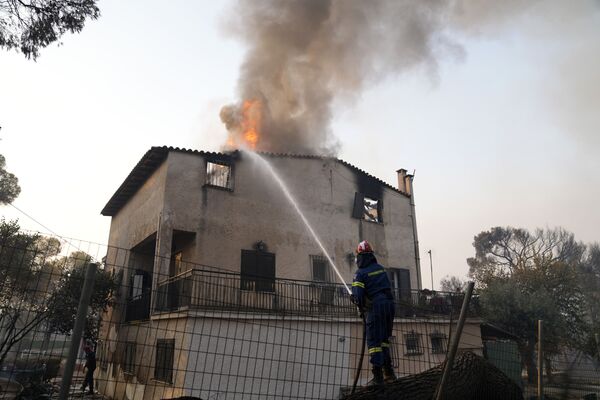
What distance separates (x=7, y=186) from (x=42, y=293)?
30.1 metres

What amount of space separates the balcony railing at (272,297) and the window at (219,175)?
377 centimetres

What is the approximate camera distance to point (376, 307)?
539 cm

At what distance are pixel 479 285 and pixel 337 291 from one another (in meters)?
20.4

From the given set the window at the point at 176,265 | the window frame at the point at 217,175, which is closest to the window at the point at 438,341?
the window frame at the point at 217,175

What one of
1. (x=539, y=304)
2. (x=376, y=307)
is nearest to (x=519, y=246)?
(x=539, y=304)

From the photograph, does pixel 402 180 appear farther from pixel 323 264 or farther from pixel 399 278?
pixel 323 264

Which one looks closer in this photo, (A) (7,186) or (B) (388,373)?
(B) (388,373)

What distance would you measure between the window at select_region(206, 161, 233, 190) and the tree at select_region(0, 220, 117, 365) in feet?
16.5

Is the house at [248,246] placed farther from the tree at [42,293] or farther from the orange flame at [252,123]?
the orange flame at [252,123]

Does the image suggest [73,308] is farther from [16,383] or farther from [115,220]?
[115,220]

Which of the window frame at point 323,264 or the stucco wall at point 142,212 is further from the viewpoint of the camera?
the window frame at point 323,264

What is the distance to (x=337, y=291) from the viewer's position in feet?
47.5

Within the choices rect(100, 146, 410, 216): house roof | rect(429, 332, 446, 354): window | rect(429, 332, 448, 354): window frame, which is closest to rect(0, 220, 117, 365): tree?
rect(100, 146, 410, 216): house roof

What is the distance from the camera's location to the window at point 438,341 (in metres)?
14.0
